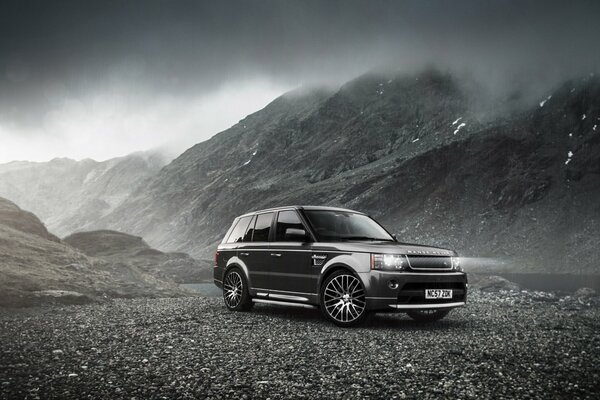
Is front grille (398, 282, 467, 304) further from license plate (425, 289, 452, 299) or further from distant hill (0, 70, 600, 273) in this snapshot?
distant hill (0, 70, 600, 273)

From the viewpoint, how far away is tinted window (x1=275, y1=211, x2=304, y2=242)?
439 inches

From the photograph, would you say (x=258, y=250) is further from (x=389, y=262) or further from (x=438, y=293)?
(x=438, y=293)

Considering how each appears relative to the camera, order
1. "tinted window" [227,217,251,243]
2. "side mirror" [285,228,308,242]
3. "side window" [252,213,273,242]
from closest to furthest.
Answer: "side mirror" [285,228,308,242], "side window" [252,213,273,242], "tinted window" [227,217,251,243]

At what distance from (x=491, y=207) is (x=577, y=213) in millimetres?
18609

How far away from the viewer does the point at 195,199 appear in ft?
654

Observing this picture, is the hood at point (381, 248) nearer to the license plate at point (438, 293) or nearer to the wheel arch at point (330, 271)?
the wheel arch at point (330, 271)

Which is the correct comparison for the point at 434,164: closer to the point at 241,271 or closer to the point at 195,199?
the point at 195,199

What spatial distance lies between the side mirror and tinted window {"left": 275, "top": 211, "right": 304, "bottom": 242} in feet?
1.23

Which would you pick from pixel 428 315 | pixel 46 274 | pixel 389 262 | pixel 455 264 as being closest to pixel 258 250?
pixel 389 262

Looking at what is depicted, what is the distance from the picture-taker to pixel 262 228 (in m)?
12.1

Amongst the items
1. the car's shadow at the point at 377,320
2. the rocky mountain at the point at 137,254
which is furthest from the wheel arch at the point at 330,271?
the rocky mountain at the point at 137,254

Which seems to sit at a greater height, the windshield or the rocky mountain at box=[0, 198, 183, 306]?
the windshield

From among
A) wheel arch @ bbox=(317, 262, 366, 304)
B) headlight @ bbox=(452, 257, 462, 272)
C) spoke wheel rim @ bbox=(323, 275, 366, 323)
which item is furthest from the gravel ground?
headlight @ bbox=(452, 257, 462, 272)

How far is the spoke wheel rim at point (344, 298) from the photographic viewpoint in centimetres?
959
